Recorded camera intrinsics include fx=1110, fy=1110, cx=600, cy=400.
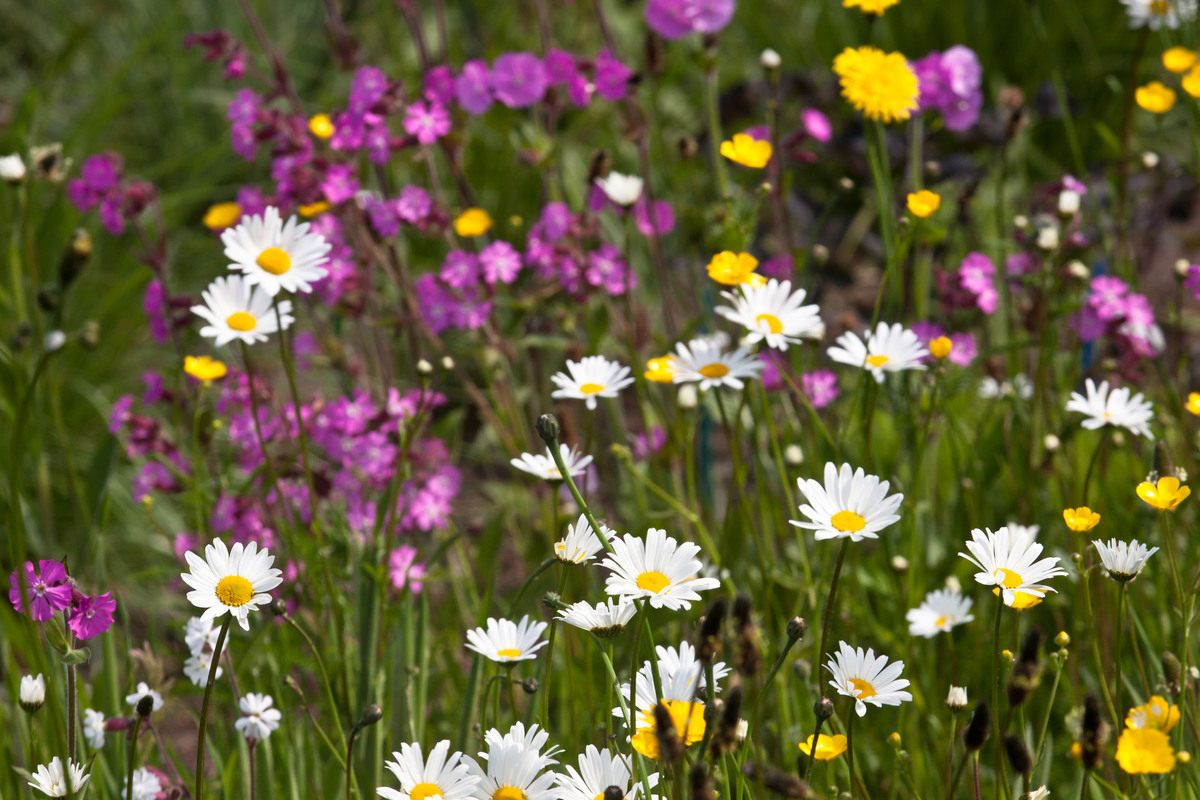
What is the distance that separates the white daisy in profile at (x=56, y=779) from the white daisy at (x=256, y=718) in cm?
20

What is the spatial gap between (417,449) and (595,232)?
24.4 inches

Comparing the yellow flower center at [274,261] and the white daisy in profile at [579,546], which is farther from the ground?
the yellow flower center at [274,261]

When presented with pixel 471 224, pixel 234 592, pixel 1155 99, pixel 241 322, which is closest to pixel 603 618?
pixel 234 592

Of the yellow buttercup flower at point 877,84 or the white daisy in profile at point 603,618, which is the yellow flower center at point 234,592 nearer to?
the white daisy in profile at point 603,618

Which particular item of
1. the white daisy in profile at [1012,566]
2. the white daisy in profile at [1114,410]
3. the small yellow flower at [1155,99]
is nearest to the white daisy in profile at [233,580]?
the white daisy in profile at [1012,566]

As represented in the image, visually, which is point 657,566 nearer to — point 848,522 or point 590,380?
point 848,522

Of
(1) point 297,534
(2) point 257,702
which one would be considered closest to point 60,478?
(1) point 297,534

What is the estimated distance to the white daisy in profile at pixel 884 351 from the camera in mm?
1664

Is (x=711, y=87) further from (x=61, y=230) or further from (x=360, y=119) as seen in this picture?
(x=61, y=230)

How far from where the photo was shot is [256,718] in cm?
143

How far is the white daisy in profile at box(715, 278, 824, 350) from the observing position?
5.08 feet

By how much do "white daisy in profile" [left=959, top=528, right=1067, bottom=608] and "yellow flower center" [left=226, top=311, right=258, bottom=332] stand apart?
1005mm

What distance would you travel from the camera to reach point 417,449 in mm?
2281

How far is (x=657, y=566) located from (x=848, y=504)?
23cm
